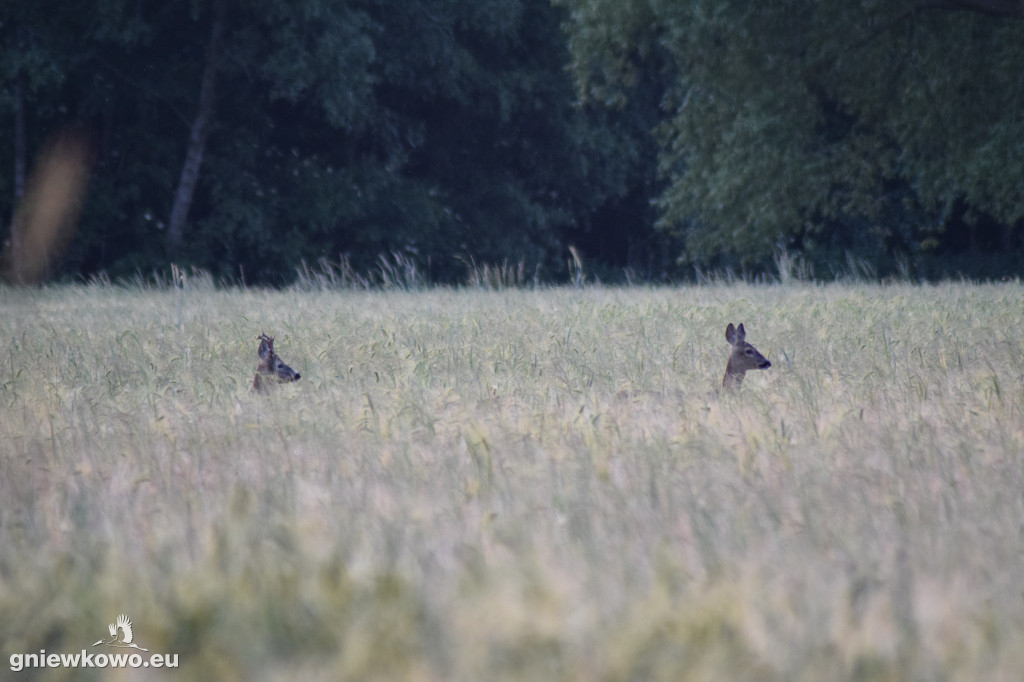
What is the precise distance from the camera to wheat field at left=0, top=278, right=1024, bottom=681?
1.88 m

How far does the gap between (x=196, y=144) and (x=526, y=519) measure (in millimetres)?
21367

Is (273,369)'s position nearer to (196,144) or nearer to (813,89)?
(813,89)

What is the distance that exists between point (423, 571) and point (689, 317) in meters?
6.62

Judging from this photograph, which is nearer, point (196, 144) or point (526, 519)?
point (526, 519)

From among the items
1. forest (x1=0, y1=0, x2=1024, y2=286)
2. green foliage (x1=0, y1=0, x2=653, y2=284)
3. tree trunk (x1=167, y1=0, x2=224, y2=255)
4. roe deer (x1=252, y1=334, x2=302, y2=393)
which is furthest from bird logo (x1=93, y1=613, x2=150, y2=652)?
tree trunk (x1=167, y1=0, x2=224, y2=255)

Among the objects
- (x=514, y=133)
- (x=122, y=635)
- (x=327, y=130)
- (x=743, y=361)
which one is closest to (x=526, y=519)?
(x=122, y=635)

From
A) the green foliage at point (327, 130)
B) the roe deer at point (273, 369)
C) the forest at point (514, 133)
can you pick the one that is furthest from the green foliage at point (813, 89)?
the roe deer at point (273, 369)

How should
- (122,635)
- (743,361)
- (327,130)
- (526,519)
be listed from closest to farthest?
1. (122,635)
2. (526,519)
3. (743,361)
4. (327,130)

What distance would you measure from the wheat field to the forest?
28.6ft

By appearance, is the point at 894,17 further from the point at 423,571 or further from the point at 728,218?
the point at 423,571

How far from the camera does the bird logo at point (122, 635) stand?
1.94m

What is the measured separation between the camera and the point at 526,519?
8.63ft

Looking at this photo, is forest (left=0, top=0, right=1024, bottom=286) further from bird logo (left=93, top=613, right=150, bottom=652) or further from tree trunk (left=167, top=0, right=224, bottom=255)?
bird logo (left=93, top=613, right=150, bottom=652)

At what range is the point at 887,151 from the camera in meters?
15.9
